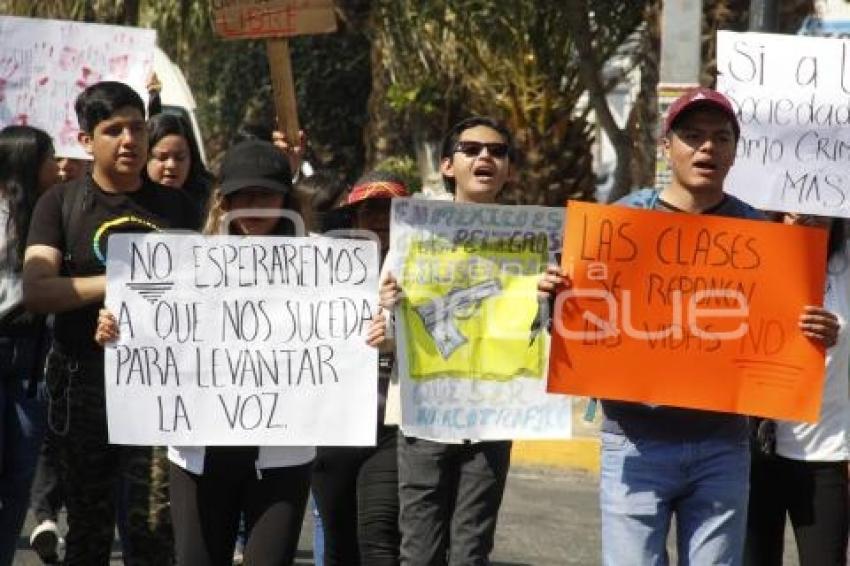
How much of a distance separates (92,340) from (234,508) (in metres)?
0.77

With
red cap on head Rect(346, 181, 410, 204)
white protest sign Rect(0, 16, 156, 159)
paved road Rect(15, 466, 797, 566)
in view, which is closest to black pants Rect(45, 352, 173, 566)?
red cap on head Rect(346, 181, 410, 204)

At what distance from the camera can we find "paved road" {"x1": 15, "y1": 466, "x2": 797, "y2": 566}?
9.01 m

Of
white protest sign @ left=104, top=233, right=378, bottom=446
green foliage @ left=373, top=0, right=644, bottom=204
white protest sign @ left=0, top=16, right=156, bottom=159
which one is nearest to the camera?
white protest sign @ left=104, top=233, right=378, bottom=446

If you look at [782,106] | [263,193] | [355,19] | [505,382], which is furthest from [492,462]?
[355,19]

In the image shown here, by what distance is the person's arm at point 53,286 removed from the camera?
6074mm

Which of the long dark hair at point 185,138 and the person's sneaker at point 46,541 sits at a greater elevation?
the long dark hair at point 185,138

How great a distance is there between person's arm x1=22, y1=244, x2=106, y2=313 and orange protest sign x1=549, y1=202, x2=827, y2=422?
1.45m

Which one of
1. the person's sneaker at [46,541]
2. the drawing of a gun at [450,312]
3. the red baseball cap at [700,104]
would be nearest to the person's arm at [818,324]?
the red baseball cap at [700,104]

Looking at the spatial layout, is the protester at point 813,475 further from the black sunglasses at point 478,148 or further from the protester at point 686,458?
the black sunglasses at point 478,148

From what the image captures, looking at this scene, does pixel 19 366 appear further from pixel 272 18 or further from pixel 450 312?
pixel 272 18

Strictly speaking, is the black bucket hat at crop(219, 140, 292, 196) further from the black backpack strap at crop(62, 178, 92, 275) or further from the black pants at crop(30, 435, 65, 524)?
the black pants at crop(30, 435, 65, 524)

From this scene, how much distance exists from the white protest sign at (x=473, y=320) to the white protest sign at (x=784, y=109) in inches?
31.0

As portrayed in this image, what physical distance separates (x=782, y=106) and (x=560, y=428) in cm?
137

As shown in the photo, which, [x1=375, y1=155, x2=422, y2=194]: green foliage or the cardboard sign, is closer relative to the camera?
the cardboard sign
